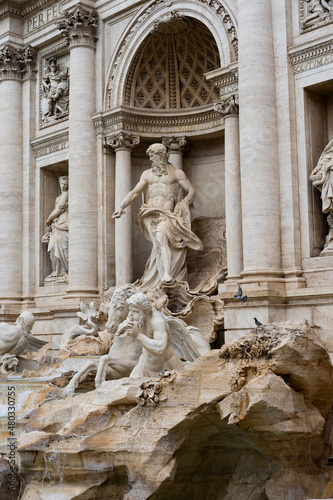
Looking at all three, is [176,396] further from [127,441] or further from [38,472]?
[38,472]

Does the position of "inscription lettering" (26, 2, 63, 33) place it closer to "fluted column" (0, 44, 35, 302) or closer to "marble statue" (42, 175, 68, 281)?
"fluted column" (0, 44, 35, 302)

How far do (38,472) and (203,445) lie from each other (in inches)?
72.6

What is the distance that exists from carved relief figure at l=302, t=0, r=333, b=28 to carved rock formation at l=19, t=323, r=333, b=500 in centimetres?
755

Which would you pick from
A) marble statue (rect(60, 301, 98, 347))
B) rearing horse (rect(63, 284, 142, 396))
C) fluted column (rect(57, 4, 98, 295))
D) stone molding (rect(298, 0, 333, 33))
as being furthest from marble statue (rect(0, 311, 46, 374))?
stone molding (rect(298, 0, 333, 33))

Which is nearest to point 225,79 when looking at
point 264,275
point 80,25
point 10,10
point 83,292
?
point 264,275

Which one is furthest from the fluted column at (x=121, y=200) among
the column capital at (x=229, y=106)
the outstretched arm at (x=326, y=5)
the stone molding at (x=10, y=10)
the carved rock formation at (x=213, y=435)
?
the carved rock formation at (x=213, y=435)

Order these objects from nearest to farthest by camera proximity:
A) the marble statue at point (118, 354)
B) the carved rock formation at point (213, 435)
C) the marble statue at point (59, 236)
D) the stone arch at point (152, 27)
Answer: the carved rock formation at point (213, 435) → the marble statue at point (118, 354) → the stone arch at point (152, 27) → the marble statue at point (59, 236)

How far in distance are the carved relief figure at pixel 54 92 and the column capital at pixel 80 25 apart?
1.50 m

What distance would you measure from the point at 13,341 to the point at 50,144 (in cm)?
667

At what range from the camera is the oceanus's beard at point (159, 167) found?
16.3 m

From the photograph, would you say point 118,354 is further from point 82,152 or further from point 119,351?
point 82,152

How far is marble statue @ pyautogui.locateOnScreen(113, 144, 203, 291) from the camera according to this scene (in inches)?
626

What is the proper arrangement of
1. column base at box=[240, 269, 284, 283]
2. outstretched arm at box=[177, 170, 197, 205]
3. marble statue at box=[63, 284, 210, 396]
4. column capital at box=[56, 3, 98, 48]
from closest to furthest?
marble statue at box=[63, 284, 210, 396], column base at box=[240, 269, 284, 283], outstretched arm at box=[177, 170, 197, 205], column capital at box=[56, 3, 98, 48]

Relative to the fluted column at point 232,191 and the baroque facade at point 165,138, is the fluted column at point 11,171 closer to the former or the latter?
the baroque facade at point 165,138
